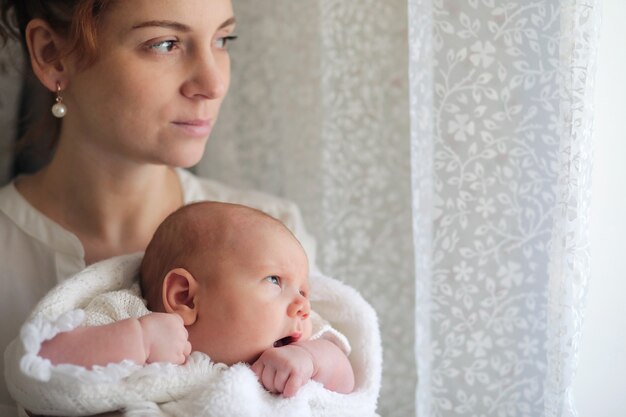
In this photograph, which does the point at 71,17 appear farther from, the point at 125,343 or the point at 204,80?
the point at 125,343

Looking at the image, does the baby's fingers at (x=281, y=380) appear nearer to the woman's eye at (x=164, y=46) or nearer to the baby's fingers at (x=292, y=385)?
the baby's fingers at (x=292, y=385)

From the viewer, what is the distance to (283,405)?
1160 mm

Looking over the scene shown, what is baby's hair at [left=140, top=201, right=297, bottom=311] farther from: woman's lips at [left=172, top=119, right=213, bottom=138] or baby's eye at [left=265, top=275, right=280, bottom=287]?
woman's lips at [left=172, top=119, right=213, bottom=138]

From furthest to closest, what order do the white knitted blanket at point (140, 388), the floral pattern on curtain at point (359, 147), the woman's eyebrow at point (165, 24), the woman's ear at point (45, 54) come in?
the floral pattern on curtain at point (359, 147) → the woman's ear at point (45, 54) → the woman's eyebrow at point (165, 24) → the white knitted blanket at point (140, 388)

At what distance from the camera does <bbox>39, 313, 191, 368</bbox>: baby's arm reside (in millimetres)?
1121

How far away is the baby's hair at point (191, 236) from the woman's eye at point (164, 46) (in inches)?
15.1

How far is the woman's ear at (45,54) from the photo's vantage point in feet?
5.31

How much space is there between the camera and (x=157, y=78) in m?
1.53

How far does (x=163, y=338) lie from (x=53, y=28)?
81 cm

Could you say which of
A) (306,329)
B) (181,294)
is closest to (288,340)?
(306,329)

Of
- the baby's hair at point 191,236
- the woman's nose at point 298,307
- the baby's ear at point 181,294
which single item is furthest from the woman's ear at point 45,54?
the woman's nose at point 298,307

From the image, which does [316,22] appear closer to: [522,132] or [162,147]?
[162,147]

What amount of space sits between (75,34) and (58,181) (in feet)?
1.23

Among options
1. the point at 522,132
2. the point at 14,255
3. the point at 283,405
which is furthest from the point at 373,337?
the point at 14,255
